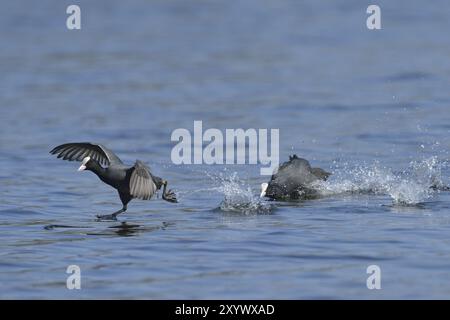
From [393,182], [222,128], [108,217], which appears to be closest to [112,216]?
[108,217]

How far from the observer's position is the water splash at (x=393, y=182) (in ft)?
36.8

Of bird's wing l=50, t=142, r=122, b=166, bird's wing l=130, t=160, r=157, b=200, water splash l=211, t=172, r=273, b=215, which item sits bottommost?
water splash l=211, t=172, r=273, b=215

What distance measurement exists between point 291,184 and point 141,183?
6.65 ft

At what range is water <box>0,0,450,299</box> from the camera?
8.75 meters

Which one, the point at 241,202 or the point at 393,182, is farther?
the point at 393,182

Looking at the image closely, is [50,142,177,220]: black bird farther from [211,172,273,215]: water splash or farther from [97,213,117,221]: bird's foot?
[211,172,273,215]: water splash

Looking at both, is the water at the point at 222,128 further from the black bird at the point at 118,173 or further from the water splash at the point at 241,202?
the black bird at the point at 118,173

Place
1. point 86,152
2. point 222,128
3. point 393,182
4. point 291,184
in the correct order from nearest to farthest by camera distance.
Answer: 1. point 86,152
2. point 291,184
3. point 393,182
4. point 222,128

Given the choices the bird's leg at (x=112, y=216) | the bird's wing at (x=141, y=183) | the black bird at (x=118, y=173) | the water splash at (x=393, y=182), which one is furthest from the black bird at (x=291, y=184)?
the bird's wing at (x=141, y=183)

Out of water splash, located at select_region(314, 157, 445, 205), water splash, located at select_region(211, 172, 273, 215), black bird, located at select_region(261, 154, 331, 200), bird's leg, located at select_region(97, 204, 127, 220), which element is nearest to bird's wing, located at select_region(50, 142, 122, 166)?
bird's leg, located at select_region(97, 204, 127, 220)

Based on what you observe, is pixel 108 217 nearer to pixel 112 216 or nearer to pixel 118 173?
pixel 112 216

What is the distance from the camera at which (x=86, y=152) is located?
36.4 feet

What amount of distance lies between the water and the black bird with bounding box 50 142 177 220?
0.34m
